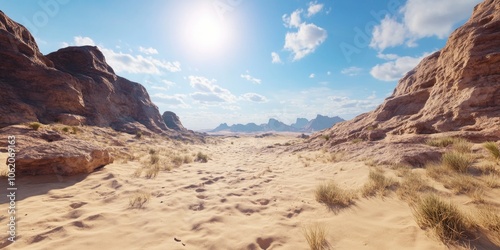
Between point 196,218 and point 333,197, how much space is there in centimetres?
302

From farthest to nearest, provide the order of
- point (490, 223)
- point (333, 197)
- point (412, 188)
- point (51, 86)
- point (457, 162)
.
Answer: point (51, 86) < point (457, 162) < point (333, 197) < point (412, 188) < point (490, 223)

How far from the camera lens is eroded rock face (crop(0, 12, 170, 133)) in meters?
15.4

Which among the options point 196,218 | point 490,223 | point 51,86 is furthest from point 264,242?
point 51,86

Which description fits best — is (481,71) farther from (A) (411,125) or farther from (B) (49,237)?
(B) (49,237)

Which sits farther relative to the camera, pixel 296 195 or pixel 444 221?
pixel 296 195

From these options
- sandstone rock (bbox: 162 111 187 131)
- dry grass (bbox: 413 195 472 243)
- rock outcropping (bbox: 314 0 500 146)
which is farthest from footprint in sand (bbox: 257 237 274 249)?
sandstone rock (bbox: 162 111 187 131)

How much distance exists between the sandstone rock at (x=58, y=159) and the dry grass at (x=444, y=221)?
29.5 ft

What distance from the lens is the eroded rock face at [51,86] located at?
50.4 ft

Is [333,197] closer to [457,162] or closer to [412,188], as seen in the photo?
[412,188]

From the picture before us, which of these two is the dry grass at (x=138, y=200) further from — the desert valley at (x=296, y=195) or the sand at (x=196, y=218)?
the sand at (x=196, y=218)

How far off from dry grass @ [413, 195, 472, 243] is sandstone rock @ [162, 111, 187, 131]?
5515 centimetres

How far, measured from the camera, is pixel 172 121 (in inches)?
2238

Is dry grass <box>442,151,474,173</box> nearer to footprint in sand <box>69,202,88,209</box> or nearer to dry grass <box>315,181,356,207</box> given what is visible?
dry grass <box>315,181,356,207</box>

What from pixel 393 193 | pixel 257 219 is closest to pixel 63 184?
pixel 257 219
